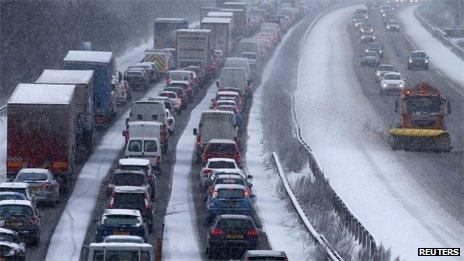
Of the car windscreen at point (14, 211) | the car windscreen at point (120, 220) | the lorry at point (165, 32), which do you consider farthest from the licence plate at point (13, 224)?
the lorry at point (165, 32)

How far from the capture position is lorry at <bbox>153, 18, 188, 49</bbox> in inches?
3826

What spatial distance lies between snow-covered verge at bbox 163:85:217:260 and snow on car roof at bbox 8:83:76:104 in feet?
15.7

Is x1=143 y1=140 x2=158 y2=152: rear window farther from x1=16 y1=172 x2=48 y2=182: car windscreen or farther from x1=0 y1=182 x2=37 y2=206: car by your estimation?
x1=0 y1=182 x2=37 y2=206: car

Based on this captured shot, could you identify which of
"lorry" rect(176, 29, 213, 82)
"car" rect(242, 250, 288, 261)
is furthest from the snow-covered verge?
"lorry" rect(176, 29, 213, 82)

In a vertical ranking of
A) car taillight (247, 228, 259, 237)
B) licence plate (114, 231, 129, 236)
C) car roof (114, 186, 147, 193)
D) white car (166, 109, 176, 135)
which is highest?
licence plate (114, 231, 129, 236)

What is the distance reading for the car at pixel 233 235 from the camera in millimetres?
34000

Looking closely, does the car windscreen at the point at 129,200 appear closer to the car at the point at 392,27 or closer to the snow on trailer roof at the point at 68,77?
the snow on trailer roof at the point at 68,77

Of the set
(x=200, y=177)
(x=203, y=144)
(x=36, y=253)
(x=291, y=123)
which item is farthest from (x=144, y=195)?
(x=291, y=123)

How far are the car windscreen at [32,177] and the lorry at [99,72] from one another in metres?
17.0

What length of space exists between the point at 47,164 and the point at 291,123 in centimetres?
2447

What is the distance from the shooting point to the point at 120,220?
3381cm

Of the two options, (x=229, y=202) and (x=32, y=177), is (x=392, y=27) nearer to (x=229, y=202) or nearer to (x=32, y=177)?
(x=32, y=177)

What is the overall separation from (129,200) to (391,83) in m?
44.7

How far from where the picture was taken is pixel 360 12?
490ft
